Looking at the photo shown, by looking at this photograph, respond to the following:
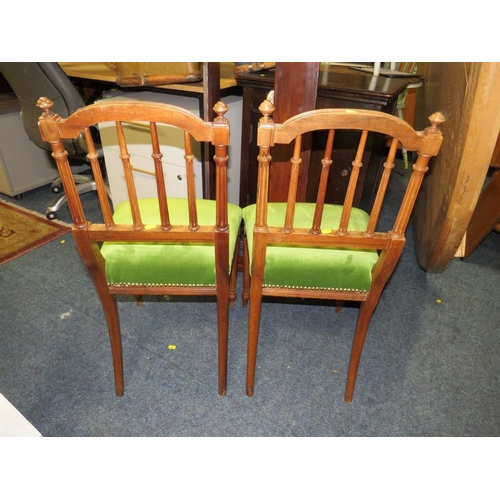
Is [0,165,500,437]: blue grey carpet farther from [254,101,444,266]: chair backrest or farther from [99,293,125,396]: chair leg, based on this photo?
[254,101,444,266]: chair backrest

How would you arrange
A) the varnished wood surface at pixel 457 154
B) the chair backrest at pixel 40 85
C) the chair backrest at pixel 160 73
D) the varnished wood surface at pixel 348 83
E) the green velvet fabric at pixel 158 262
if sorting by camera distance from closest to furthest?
1. the green velvet fabric at pixel 158 262
2. the varnished wood surface at pixel 457 154
3. the varnished wood surface at pixel 348 83
4. the chair backrest at pixel 160 73
5. the chair backrest at pixel 40 85

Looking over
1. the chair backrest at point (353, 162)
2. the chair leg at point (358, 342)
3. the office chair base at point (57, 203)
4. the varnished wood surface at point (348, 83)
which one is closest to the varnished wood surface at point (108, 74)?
the varnished wood surface at point (348, 83)

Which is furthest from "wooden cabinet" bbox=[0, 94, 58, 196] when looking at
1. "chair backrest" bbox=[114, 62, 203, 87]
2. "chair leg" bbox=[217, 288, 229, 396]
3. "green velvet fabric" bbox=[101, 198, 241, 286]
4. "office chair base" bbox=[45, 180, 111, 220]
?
"chair leg" bbox=[217, 288, 229, 396]

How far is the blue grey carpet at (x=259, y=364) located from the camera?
1.25m

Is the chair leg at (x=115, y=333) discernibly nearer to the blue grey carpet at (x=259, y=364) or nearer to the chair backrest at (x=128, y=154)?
the blue grey carpet at (x=259, y=364)

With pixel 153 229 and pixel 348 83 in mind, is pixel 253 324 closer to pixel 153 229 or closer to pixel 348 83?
pixel 153 229

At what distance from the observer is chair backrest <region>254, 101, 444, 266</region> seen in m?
0.82

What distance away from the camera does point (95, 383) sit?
1.36 metres

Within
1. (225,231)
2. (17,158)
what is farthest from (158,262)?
(17,158)

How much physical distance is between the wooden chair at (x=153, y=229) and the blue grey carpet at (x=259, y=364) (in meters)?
0.13

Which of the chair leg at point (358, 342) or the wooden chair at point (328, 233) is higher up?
the wooden chair at point (328, 233)

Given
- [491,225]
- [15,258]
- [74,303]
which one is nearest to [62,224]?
[15,258]
